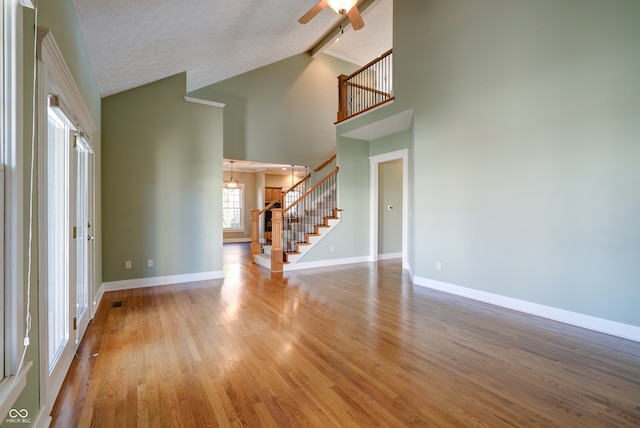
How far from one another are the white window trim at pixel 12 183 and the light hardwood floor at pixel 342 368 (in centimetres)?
68

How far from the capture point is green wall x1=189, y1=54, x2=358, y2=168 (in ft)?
23.0

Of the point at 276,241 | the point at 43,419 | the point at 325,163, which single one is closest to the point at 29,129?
the point at 43,419

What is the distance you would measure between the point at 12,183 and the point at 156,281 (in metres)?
3.75

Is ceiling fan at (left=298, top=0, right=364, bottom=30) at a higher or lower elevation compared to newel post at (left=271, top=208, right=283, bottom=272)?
higher

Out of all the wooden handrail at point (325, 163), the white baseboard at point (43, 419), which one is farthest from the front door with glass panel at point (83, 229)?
the wooden handrail at point (325, 163)

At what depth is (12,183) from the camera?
4.28 feet

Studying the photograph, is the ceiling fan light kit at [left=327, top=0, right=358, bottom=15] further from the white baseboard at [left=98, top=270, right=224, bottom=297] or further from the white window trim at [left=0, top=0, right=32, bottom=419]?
the white baseboard at [left=98, top=270, right=224, bottom=297]

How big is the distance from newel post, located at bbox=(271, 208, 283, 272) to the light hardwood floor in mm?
1887

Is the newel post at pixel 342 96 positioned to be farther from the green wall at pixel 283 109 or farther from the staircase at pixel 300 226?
the green wall at pixel 283 109

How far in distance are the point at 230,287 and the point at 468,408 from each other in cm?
363

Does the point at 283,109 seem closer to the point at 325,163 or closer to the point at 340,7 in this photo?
the point at 325,163

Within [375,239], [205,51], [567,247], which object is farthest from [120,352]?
[375,239]

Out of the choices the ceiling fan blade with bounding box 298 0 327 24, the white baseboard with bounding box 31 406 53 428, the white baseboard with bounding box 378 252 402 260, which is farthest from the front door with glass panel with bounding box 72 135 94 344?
the white baseboard with bounding box 378 252 402 260

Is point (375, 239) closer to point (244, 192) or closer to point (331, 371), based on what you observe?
point (331, 371)
